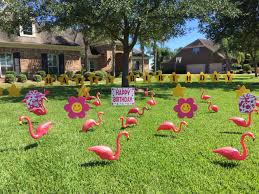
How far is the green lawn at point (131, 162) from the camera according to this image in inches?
161

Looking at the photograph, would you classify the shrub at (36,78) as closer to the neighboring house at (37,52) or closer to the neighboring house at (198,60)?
the neighboring house at (37,52)

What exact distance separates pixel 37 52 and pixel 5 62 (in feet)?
9.30

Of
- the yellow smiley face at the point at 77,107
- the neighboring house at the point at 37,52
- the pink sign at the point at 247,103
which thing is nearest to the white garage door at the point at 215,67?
the neighboring house at the point at 37,52

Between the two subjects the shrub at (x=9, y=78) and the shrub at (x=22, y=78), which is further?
the shrub at (x=22, y=78)

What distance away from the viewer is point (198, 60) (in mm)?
56812

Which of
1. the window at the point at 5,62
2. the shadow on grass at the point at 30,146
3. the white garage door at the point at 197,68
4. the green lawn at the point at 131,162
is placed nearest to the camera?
the green lawn at the point at 131,162

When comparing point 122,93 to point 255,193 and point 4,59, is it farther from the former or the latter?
point 4,59

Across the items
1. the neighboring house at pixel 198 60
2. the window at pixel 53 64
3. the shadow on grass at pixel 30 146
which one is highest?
the neighboring house at pixel 198 60

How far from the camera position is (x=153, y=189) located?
3990 mm

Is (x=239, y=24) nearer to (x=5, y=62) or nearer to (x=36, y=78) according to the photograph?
(x=36, y=78)

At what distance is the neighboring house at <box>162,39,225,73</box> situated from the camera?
55.0 m

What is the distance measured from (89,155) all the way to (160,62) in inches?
2288

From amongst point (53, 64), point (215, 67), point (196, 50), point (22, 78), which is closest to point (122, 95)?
point (22, 78)

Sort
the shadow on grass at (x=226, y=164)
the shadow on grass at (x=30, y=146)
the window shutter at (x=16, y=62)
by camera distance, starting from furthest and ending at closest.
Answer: the window shutter at (x=16, y=62)
the shadow on grass at (x=30, y=146)
the shadow on grass at (x=226, y=164)
